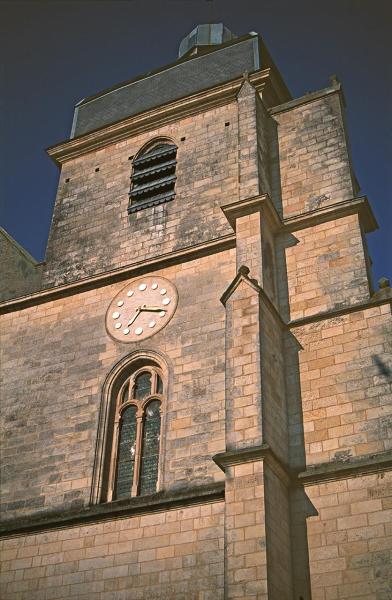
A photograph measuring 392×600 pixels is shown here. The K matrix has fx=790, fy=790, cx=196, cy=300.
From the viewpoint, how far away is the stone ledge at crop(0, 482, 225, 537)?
10.2 m

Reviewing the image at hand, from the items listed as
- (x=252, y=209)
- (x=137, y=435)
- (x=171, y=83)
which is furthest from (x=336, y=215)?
(x=171, y=83)

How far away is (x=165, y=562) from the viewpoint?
32.6 ft

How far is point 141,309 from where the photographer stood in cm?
1311

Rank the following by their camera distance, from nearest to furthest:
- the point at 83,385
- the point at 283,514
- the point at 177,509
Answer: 1. the point at 283,514
2. the point at 177,509
3. the point at 83,385

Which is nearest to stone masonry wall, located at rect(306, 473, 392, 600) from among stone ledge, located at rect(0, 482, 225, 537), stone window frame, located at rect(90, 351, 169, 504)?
stone ledge, located at rect(0, 482, 225, 537)

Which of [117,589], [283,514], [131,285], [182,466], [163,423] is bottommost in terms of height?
[117,589]

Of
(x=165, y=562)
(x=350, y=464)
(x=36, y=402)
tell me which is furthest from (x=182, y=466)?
(x=36, y=402)

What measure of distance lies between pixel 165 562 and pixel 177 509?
0.69m

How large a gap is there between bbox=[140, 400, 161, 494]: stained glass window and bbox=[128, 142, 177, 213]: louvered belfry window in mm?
4870

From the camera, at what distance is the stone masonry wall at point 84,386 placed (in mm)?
11195

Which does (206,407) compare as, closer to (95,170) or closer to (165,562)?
(165,562)

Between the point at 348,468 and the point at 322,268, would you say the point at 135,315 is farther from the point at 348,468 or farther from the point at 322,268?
the point at 348,468

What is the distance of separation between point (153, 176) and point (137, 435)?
6.18 meters

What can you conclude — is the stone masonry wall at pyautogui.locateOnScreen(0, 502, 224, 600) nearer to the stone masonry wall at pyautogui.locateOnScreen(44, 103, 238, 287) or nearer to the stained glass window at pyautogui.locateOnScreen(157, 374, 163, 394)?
the stained glass window at pyautogui.locateOnScreen(157, 374, 163, 394)
